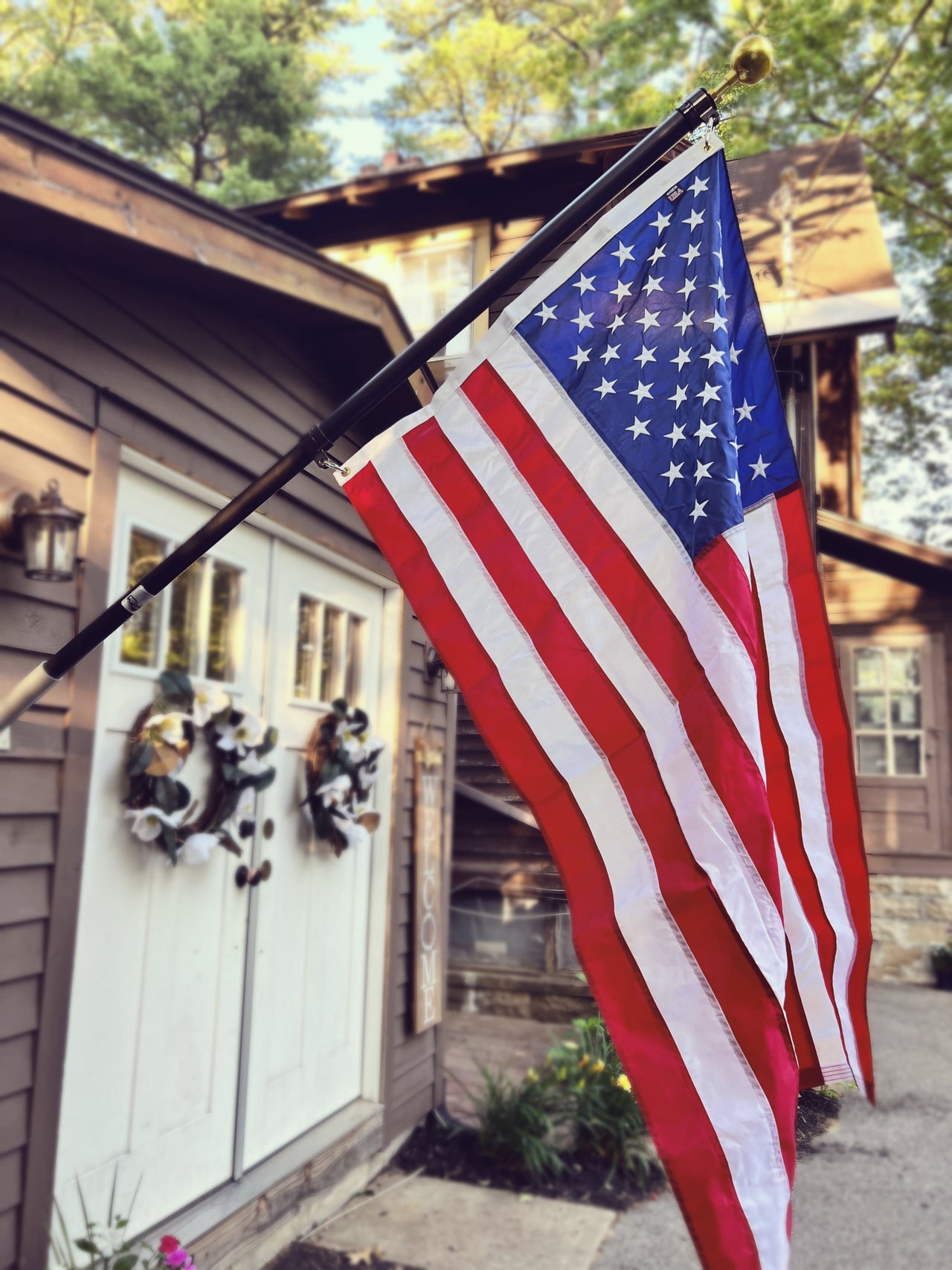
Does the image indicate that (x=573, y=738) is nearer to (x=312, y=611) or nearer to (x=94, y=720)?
(x=94, y=720)

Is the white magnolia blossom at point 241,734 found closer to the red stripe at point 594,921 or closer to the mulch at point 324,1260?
the red stripe at point 594,921

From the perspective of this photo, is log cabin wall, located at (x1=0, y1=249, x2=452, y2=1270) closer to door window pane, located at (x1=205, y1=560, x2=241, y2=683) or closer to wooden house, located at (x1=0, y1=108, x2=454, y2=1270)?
wooden house, located at (x1=0, y1=108, x2=454, y2=1270)

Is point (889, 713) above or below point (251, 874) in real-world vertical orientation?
above

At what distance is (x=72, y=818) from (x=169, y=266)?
5.10ft

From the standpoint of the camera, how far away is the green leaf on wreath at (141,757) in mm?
2637

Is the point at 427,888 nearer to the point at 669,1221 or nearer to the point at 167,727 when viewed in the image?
the point at 669,1221

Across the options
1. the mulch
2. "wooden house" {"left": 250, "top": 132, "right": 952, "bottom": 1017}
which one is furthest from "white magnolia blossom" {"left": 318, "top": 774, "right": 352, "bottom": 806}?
the mulch

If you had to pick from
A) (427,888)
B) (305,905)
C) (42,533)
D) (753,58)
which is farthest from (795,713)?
(427,888)

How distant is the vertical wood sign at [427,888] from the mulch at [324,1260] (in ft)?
3.70

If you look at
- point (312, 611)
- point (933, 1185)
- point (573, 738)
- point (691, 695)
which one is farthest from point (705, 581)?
point (933, 1185)

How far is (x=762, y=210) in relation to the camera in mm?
8477

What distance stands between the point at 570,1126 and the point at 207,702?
2847 mm

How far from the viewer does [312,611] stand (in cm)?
387

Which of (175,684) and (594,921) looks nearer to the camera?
(594,921)
